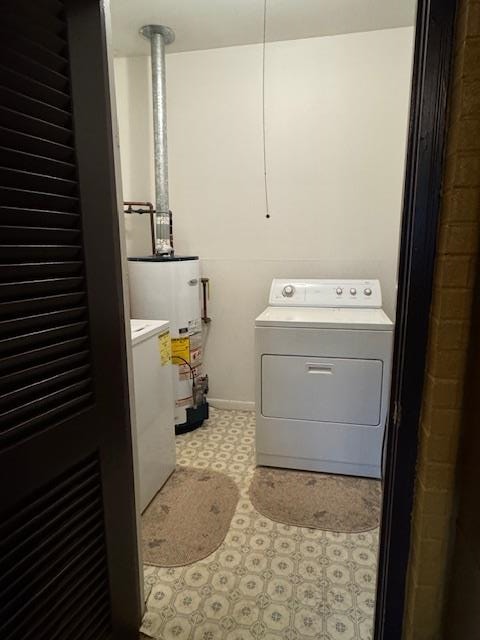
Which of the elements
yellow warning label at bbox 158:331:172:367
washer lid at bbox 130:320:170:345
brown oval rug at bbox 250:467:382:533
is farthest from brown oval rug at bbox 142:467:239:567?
washer lid at bbox 130:320:170:345

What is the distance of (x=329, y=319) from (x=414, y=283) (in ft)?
4.34

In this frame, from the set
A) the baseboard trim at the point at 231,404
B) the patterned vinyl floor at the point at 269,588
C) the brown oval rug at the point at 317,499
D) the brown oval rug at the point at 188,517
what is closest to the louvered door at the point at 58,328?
the patterned vinyl floor at the point at 269,588

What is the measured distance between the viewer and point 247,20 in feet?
7.80

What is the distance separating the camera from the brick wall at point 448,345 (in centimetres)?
75

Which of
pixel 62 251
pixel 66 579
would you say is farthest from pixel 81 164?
pixel 66 579

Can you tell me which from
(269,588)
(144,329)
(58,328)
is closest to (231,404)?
(144,329)

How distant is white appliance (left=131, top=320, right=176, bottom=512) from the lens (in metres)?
1.81

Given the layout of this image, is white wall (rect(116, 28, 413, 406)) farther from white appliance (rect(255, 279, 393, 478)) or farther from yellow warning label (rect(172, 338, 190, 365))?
white appliance (rect(255, 279, 393, 478))

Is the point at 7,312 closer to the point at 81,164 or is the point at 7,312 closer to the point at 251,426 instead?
the point at 81,164

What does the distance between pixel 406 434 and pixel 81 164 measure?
3.24 feet

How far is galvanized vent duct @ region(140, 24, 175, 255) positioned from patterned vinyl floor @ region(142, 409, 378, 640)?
1.86m

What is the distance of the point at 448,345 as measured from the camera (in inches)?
32.4

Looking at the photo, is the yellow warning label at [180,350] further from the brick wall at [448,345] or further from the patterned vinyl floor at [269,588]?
the brick wall at [448,345]

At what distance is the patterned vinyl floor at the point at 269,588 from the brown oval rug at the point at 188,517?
0.05 m
